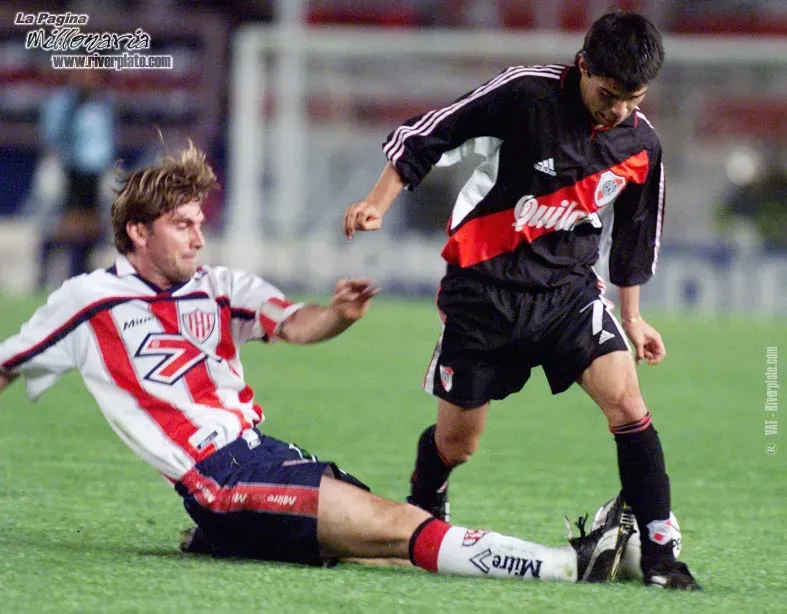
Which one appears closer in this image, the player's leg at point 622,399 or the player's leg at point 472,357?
the player's leg at point 622,399

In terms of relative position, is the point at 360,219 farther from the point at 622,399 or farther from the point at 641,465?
the point at 641,465

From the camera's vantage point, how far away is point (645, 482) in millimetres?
3906

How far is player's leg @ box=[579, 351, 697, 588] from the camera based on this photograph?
3.85 metres

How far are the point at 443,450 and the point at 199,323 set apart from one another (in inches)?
36.8

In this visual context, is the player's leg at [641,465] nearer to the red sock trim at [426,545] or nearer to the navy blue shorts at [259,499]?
the red sock trim at [426,545]

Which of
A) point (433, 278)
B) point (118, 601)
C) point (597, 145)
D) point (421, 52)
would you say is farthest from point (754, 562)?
point (421, 52)

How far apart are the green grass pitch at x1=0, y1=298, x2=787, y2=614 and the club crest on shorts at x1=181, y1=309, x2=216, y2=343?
612mm

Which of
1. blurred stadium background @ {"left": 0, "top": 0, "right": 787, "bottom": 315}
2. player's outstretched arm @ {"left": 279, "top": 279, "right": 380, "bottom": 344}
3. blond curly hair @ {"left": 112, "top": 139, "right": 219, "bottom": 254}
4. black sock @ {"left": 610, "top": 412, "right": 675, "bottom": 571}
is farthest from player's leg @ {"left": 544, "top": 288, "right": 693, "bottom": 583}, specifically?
blurred stadium background @ {"left": 0, "top": 0, "right": 787, "bottom": 315}

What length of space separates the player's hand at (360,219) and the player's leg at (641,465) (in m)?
0.75

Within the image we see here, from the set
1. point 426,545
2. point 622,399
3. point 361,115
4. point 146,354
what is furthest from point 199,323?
point 361,115

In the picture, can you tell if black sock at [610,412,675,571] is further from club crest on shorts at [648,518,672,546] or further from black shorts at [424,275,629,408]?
black shorts at [424,275,629,408]

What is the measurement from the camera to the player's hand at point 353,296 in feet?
12.5

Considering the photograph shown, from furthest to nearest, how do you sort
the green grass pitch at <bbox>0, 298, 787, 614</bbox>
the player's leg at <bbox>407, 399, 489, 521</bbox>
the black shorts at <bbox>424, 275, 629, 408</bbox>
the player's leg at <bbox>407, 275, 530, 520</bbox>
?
the player's leg at <bbox>407, 399, 489, 521</bbox>
the player's leg at <bbox>407, 275, 530, 520</bbox>
the black shorts at <bbox>424, 275, 629, 408</bbox>
the green grass pitch at <bbox>0, 298, 787, 614</bbox>

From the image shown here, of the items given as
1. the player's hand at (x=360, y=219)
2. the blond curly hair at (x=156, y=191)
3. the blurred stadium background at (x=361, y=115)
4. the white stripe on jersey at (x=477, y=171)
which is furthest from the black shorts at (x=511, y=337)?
the blurred stadium background at (x=361, y=115)
